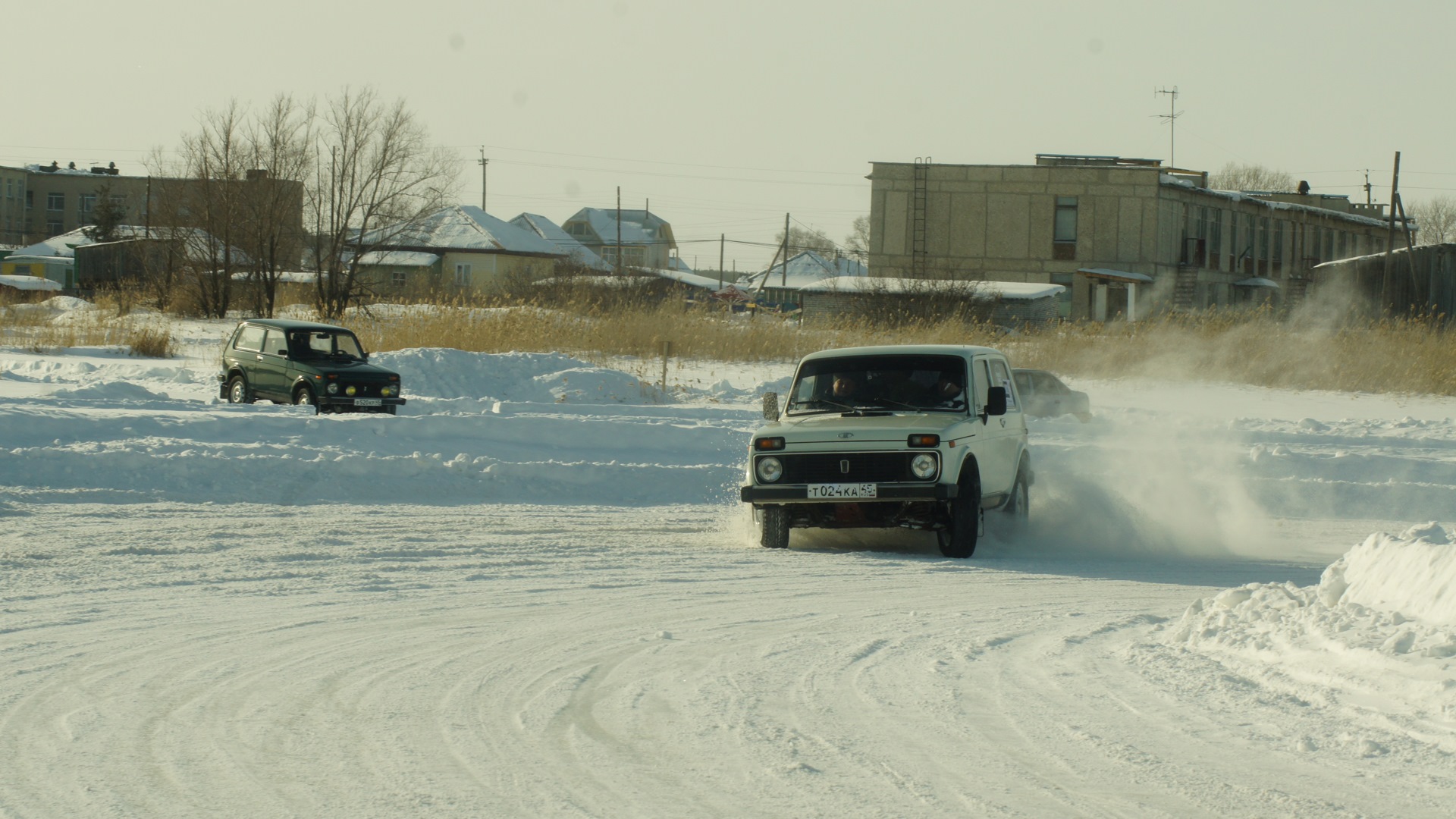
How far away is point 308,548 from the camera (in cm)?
1064

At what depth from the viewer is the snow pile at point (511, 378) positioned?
26.3 meters

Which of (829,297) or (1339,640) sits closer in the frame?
(1339,640)

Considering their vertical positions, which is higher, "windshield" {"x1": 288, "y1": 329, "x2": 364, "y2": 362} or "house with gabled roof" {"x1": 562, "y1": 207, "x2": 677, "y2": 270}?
"house with gabled roof" {"x1": 562, "y1": 207, "x2": 677, "y2": 270}

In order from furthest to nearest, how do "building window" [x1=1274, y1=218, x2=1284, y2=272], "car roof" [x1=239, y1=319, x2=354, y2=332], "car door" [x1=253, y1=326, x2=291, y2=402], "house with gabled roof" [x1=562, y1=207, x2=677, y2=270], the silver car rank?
"house with gabled roof" [x1=562, y1=207, x2=677, y2=270]
"building window" [x1=1274, y1=218, x2=1284, y2=272]
the silver car
"car roof" [x1=239, y1=319, x2=354, y2=332]
"car door" [x1=253, y1=326, x2=291, y2=402]

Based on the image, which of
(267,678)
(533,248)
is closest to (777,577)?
(267,678)

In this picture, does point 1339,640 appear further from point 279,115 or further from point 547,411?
point 279,115

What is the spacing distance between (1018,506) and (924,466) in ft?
8.07

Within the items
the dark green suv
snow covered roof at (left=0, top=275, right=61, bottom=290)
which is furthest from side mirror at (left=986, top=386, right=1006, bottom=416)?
snow covered roof at (left=0, top=275, right=61, bottom=290)

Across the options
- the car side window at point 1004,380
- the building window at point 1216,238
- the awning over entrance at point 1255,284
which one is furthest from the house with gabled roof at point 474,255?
the car side window at point 1004,380

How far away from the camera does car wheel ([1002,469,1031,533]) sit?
12.8 m

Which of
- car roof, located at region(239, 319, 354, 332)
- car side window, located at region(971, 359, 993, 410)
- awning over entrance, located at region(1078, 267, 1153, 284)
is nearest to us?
car side window, located at region(971, 359, 993, 410)

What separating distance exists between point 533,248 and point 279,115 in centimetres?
3293

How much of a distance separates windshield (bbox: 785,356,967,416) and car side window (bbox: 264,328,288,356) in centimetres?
1320

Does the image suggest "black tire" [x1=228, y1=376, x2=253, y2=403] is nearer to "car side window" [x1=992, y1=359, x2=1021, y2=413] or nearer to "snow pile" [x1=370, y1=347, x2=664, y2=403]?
"snow pile" [x1=370, y1=347, x2=664, y2=403]
